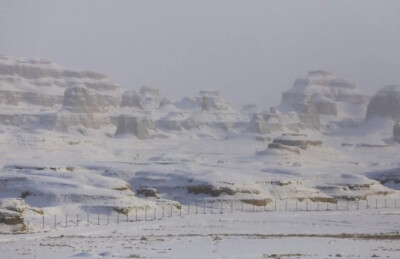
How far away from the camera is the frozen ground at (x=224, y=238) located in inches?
2136

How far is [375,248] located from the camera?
58375mm

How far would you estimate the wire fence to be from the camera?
76.8 m

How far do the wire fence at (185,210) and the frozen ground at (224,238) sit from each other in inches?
73.2

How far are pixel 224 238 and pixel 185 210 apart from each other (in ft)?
101

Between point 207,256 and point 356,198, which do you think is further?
point 356,198

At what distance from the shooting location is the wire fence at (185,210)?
76.8 metres

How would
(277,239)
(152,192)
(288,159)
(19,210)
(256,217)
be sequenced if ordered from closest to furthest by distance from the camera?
1. (277,239)
2. (19,210)
3. (256,217)
4. (152,192)
5. (288,159)

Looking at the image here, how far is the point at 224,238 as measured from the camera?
6706 cm

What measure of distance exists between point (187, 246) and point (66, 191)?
35822mm

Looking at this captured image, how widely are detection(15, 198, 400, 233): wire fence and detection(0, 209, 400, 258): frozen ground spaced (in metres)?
1.86

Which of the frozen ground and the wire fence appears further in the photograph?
the wire fence

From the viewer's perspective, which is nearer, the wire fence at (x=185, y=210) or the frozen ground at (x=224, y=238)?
the frozen ground at (x=224, y=238)

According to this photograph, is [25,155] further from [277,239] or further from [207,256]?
[207,256]

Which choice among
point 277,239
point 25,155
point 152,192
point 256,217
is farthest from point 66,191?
point 25,155
